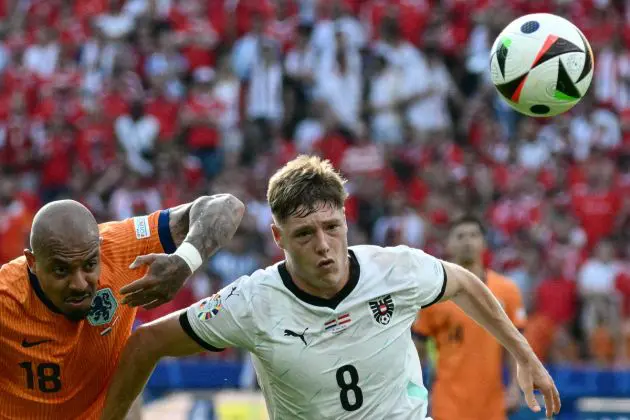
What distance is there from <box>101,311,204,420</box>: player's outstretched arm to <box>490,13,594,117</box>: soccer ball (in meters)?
2.66

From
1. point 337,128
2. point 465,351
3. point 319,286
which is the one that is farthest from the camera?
point 337,128

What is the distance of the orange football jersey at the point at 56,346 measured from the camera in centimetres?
538

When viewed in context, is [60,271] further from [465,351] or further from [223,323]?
[465,351]

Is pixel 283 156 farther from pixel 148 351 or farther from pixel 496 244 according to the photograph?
pixel 148 351

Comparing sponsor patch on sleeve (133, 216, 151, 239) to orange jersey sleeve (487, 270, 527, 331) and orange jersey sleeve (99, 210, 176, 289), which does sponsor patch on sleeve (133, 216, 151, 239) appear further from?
orange jersey sleeve (487, 270, 527, 331)

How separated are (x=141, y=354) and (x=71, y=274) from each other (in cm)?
46

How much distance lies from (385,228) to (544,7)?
4490mm

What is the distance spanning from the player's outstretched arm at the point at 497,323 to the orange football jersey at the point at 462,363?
3.23 metres

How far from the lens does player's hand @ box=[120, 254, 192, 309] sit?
499 cm

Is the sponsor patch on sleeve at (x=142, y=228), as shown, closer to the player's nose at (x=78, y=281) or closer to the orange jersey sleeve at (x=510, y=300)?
the player's nose at (x=78, y=281)

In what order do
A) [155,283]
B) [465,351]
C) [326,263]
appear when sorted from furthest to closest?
1. [465,351]
2. [326,263]
3. [155,283]

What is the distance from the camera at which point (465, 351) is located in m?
9.00

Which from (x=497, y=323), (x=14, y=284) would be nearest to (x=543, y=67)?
(x=497, y=323)

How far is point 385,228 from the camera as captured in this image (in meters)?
14.7
